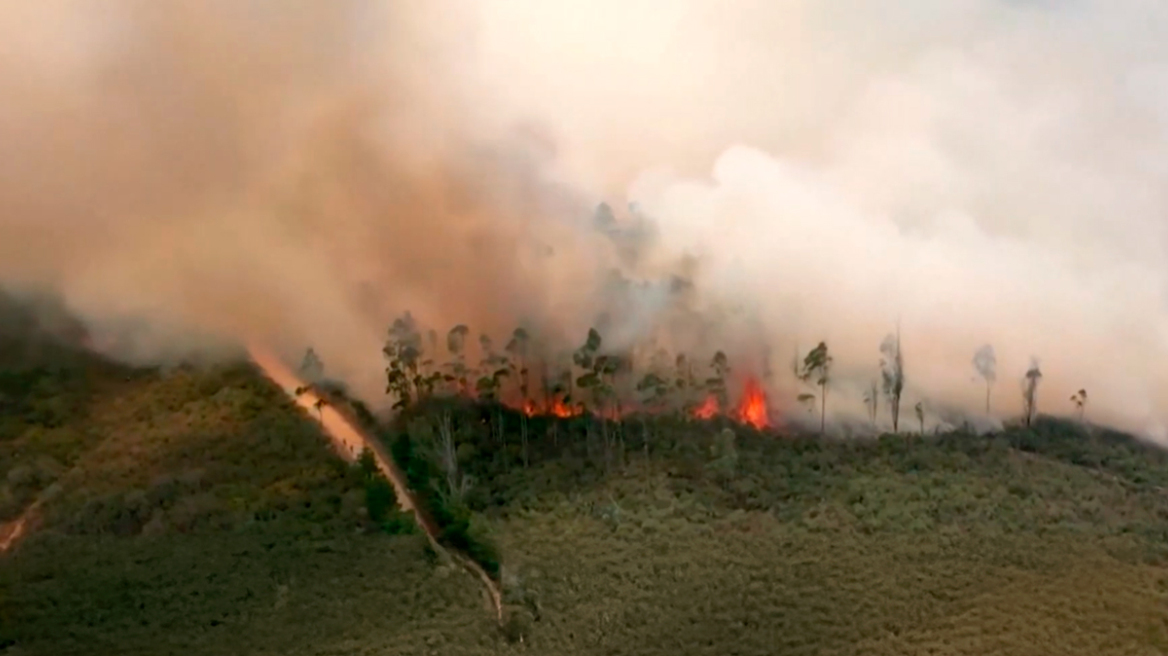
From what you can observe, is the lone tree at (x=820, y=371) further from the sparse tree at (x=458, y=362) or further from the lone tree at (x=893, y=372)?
the sparse tree at (x=458, y=362)

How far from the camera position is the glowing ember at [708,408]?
35.4 m

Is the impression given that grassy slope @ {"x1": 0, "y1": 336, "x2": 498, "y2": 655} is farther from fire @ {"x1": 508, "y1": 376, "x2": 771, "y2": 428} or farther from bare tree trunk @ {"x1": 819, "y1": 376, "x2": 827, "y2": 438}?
bare tree trunk @ {"x1": 819, "y1": 376, "x2": 827, "y2": 438}

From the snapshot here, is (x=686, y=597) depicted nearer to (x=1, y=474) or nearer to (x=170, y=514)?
(x=170, y=514)

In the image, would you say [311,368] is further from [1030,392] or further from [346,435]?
[1030,392]

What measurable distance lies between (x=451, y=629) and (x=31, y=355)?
15.9m

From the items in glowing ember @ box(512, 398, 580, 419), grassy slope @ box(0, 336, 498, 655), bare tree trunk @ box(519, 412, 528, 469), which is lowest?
grassy slope @ box(0, 336, 498, 655)

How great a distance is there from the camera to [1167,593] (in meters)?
27.9

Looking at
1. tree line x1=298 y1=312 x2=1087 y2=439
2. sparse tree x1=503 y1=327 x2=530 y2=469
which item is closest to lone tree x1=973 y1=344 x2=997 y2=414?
tree line x1=298 y1=312 x2=1087 y2=439

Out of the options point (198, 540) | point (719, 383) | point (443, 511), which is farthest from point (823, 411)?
point (198, 540)

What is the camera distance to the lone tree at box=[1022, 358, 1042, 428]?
35859 millimetres

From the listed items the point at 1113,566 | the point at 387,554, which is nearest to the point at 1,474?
the point at 387,554

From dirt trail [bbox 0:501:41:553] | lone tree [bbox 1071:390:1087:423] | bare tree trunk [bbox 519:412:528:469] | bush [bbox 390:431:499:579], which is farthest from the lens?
lone tree [bbox 1071:390:1087:423]

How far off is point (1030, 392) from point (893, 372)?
12.3 ft

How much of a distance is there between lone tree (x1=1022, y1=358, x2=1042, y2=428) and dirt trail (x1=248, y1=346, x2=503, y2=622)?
15.8 metres
